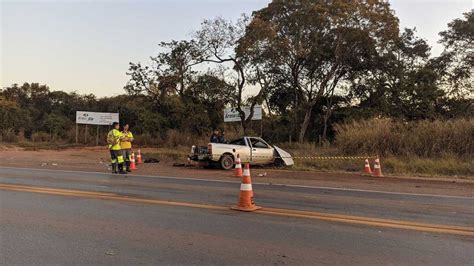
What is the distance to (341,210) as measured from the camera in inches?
349

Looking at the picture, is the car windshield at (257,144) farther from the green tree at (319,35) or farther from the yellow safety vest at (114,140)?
the green tree at (319,35)

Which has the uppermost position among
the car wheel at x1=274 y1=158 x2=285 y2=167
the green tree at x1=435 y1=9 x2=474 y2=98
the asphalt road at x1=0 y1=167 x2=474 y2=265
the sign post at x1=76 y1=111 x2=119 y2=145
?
the green tree at x1=435 y1=9 x2=474 y2=98

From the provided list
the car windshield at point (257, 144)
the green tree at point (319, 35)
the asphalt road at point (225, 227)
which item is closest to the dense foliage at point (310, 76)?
the green tree at point (319, 35)

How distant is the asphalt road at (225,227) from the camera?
219 inches

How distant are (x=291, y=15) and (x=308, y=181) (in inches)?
743

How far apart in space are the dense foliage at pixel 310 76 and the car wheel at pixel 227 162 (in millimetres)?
12304

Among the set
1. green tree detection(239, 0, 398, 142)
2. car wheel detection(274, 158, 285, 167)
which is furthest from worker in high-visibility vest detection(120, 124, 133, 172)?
green tree detection(239, 0, 398, 142)

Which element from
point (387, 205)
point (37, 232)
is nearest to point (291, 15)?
point (387, 205)

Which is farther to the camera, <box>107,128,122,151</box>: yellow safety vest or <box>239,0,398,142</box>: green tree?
<box>239,0,398,142</box>: green tree

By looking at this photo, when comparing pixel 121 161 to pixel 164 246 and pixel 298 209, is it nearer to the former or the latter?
pixel 298 209

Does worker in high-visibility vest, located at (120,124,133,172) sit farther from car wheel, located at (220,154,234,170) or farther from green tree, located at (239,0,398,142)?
green tree, located at (239,0,398,142)

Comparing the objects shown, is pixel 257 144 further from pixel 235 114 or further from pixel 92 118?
pixel 92 118

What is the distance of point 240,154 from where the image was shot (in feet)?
63.1

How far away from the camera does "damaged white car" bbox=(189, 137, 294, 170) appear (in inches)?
744
